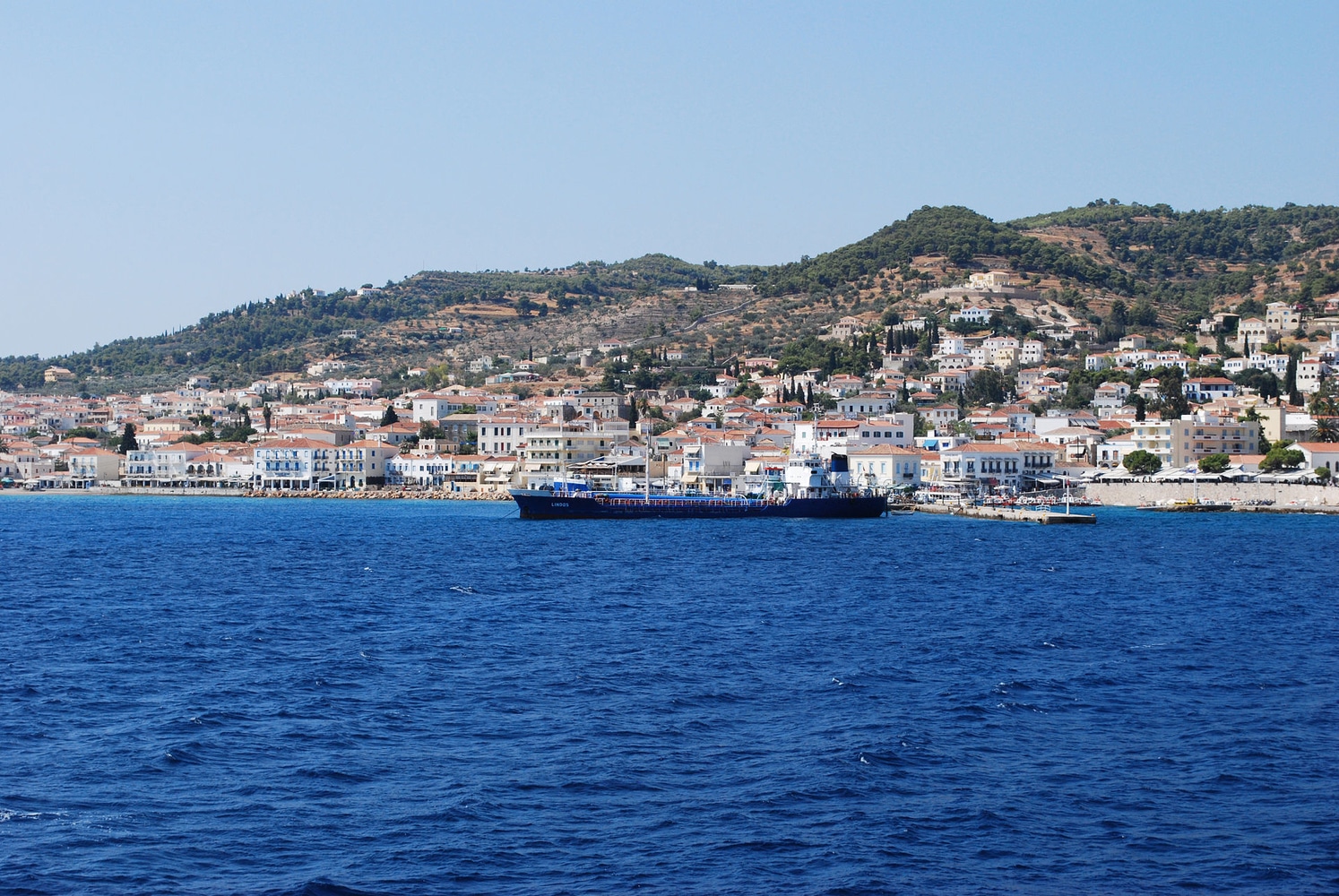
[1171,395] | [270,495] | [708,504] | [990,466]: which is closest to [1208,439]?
[990,466]

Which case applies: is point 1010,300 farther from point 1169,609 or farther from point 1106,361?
point 1169,609

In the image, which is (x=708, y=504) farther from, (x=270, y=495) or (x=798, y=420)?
(x=270, y=495)

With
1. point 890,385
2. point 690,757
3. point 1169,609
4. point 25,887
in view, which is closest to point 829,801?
point 690,757

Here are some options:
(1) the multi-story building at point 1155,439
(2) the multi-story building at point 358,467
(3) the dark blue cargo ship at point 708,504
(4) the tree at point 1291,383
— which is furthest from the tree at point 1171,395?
(2) the multi-story building at point 358,467

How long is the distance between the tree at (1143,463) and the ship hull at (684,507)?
60.0ft

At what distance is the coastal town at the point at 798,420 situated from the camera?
252 feet

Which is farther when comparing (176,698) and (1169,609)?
(1169,609)

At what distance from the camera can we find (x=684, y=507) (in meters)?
63.8

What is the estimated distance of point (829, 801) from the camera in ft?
44.2

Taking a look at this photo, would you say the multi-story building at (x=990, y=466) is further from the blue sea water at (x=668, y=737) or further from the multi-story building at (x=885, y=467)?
the blue sea water at (x=668, y=737)

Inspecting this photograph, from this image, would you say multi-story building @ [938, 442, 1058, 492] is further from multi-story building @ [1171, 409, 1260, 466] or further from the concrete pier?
multi-story building @ [1171, 409, 1260, 466]

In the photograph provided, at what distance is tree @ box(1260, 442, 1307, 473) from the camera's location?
70.4 m

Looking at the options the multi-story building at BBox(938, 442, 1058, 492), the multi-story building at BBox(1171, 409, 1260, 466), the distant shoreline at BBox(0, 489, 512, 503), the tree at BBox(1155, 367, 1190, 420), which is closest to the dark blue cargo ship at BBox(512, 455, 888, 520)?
the multi-story building at BBox(938, 442, 1058, 492)

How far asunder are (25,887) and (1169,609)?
22.8 meters
